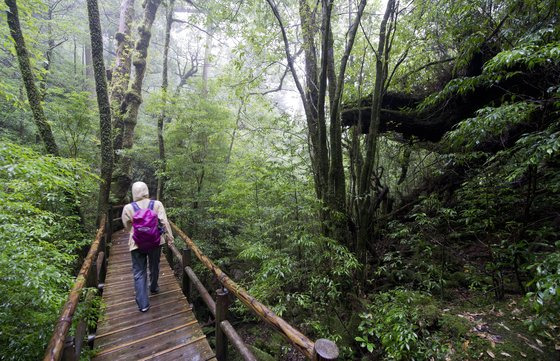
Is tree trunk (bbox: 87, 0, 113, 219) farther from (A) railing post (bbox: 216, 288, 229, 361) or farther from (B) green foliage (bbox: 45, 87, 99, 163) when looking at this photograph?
(A) railing post (bbox: 216, 288, 229, 361)

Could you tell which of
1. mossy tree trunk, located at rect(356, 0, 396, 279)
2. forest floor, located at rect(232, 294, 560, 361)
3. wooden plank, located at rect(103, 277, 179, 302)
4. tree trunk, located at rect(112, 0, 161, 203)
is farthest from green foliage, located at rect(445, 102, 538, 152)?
tree trunk, located at rect(112, 0, 161, 203)

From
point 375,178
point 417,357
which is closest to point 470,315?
point 417,357

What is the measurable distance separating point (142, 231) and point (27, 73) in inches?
203

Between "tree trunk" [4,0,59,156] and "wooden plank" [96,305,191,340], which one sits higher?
"tree trunk" [4,0,59,156]

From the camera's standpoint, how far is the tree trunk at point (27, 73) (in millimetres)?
4863

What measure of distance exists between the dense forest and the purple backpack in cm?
80

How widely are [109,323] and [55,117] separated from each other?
7.16 metres

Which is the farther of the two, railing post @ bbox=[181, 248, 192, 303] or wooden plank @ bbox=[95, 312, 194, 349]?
railing post @ bbox=[181, 248, 192, 303]

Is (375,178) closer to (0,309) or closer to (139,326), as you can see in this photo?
(139,326)

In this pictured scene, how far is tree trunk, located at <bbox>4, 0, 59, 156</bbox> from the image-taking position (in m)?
4.86

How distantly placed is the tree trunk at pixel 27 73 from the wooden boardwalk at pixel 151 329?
3.85 metres

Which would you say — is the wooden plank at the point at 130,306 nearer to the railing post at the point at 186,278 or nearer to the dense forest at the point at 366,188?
the railing post at the point at 186,278

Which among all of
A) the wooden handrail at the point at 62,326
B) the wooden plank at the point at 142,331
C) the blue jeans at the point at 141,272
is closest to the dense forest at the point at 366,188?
the wooden handrail at the point at 62,326

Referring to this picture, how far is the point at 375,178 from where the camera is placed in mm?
5551
